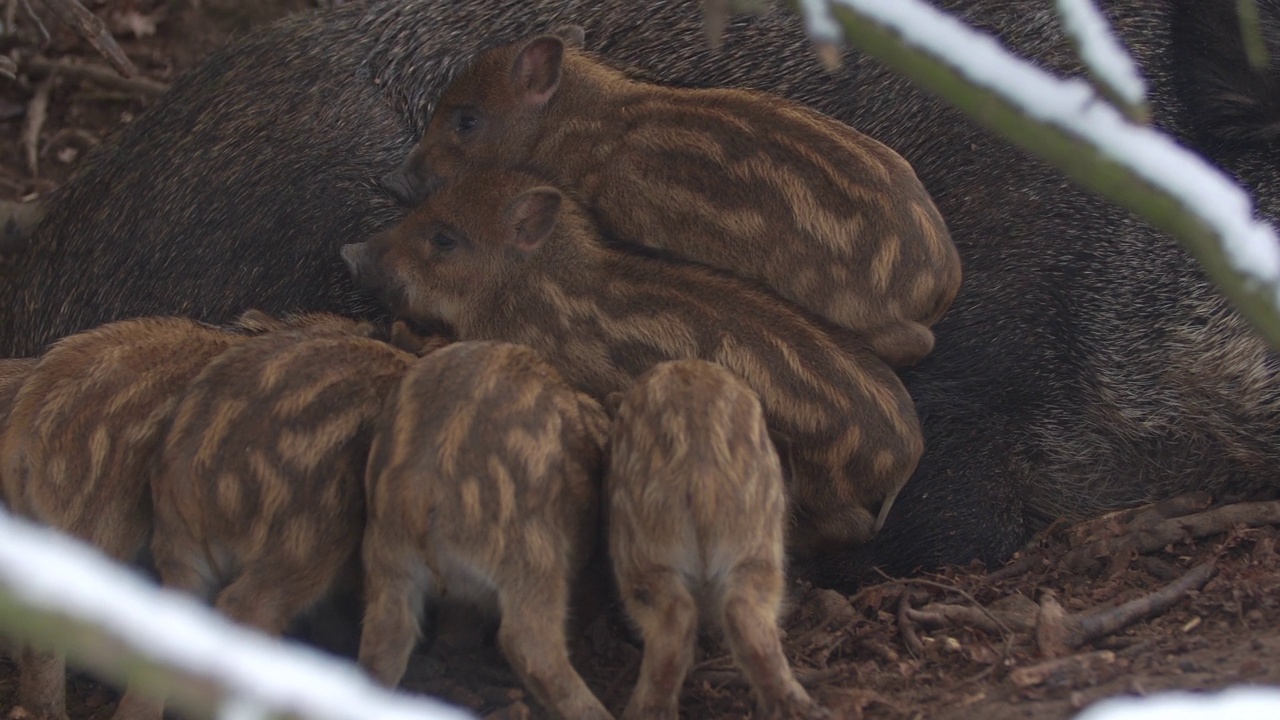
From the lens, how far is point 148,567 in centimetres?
337

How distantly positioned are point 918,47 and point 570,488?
6.04 feet

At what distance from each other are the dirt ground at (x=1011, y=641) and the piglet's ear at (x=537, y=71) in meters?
1.62

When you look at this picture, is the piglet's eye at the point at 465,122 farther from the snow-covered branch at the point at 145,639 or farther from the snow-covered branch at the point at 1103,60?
the snow-covered branch at the point at 145,639

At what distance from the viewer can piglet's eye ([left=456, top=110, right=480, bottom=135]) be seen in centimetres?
426

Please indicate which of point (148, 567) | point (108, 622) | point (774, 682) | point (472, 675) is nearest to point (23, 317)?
point (148, 567)

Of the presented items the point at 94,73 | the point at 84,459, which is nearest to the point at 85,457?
the point at 84,459

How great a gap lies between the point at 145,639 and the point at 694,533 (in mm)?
1927

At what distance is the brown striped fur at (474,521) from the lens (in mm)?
2805

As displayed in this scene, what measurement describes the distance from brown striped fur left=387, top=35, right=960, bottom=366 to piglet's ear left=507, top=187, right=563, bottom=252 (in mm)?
197

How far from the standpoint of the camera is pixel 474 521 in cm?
279

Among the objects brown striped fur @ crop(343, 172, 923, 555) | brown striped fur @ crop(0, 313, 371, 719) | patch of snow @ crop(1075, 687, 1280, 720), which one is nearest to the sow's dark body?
brown striped fur @ crop(343, 172, 923, 555)

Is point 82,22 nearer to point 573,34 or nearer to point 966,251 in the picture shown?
point 573,34

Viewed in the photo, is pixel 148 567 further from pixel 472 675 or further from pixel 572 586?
pixel 572 586

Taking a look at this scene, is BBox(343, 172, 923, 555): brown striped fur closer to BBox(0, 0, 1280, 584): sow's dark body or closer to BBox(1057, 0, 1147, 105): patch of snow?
BBox(0, 0, 1280, 584): sow's dark body
